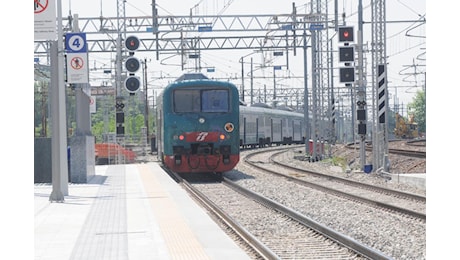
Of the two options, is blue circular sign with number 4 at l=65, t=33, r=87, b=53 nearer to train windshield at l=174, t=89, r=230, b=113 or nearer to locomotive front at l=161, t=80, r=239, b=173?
locomotive front at l=161, t=80, r=239, b=173

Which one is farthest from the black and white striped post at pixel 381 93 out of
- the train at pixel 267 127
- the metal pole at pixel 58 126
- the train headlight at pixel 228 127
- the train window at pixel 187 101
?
the train at pixel 267 127

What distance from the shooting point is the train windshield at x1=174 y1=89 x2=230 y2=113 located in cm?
2530

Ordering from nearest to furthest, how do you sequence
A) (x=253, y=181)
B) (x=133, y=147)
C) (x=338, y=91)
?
(x=253, y=181) < (x=133, y=147) < (x=338, y=91)

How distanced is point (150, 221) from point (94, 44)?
1148 inches

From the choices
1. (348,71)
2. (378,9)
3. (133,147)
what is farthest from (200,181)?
(133,147)

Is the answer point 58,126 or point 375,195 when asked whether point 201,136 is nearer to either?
point 375,195

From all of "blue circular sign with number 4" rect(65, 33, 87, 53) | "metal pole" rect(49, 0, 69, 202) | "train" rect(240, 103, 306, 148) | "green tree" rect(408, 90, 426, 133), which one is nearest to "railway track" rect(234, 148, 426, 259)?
"metal pole" rect(49, 0, 69, 202)

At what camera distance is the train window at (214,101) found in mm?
25375

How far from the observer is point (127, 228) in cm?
1297

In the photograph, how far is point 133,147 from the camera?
4541 cm

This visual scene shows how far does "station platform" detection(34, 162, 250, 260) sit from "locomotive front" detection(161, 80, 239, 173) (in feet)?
13.8

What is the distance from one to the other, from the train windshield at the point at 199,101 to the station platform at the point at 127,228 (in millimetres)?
4757
